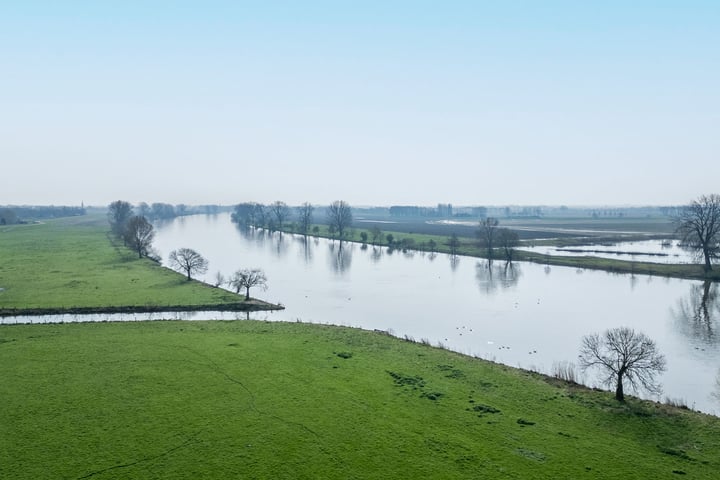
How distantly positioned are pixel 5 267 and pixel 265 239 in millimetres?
58553

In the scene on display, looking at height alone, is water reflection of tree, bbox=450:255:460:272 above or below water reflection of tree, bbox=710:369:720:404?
above

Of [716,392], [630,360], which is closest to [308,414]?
[630,360]

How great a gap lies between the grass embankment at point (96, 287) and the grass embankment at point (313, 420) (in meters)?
13.1

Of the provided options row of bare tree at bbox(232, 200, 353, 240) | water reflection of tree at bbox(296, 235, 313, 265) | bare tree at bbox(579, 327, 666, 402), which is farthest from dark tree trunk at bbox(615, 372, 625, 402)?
row of bare tree at bbox(232, 200, 353, 240)

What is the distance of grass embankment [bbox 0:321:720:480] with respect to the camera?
15844mm

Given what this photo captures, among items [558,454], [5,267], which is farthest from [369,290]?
[5,267]

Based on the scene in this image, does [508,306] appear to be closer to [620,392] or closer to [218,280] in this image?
[620,392]

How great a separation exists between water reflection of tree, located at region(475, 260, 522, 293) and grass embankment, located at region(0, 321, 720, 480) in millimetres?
27936

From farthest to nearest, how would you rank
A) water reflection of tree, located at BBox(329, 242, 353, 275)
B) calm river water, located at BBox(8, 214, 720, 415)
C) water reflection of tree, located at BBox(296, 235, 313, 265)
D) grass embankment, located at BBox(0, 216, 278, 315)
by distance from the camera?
water reflection of tree, located at BBox(296, 235, 313, 265) → water reflection of tree, located at BBox(329, 242, 353, 275) → grass embankment, located at BBox(0, 216, 278, 315) → calm river water, located at BBox(8, 214, 720, 415)

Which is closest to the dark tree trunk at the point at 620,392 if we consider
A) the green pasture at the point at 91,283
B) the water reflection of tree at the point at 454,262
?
the green pasture at the point at 91,283

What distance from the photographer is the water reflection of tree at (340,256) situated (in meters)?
69.0

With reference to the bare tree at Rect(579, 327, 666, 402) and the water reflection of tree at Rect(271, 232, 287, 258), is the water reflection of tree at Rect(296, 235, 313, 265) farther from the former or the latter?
the bare tree at Rect(579, 327, 666, 402)

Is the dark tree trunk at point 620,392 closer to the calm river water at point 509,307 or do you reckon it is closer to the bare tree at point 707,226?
the calm river water at point 509,307

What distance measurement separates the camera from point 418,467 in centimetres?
1587
